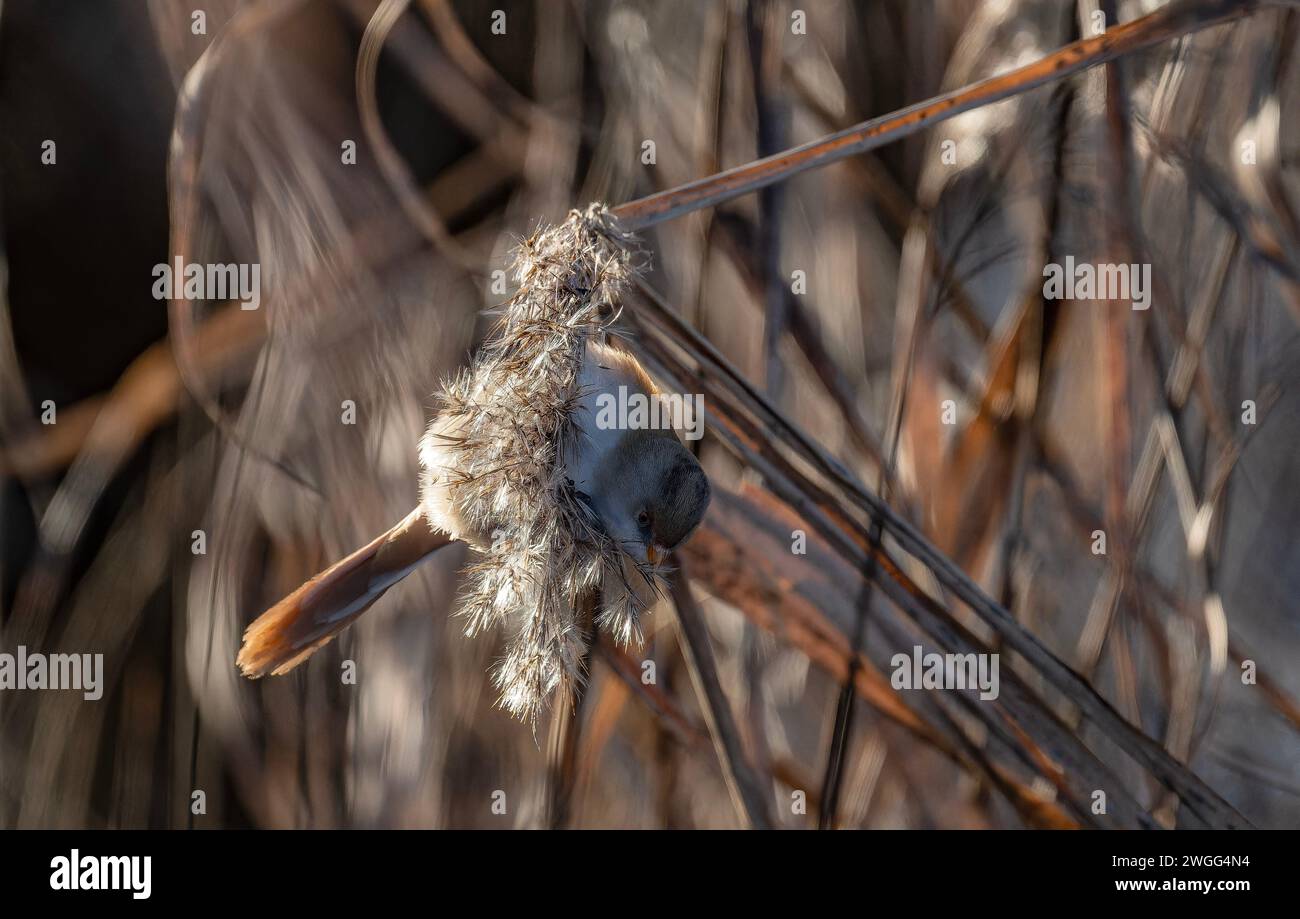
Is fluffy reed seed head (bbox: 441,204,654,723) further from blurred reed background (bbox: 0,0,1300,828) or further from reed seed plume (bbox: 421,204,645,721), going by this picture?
blurred reed background (bbox: 0,0,1300,828)

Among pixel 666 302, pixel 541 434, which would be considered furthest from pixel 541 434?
pixel 666 302

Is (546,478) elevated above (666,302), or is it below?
below

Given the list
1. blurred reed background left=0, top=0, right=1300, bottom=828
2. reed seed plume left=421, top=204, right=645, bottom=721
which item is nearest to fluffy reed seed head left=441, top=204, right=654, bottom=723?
reed seed plume left=421, top=204, right=645, bottom=721

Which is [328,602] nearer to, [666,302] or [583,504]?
[583,504]

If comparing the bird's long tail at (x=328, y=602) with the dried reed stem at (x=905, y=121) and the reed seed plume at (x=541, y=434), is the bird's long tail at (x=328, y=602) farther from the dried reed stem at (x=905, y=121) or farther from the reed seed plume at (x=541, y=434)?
the dried reed stem at (x=905, y=121)

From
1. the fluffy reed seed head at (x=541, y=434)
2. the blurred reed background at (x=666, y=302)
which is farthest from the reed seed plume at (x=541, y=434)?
the blurred reed background at (x=666, y=302)

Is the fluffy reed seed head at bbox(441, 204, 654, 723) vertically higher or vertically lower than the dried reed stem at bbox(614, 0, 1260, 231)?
lower

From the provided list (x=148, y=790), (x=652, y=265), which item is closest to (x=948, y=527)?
(x=652, y=265)
